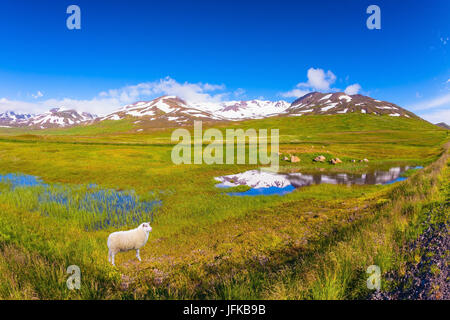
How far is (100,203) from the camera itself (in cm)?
1822

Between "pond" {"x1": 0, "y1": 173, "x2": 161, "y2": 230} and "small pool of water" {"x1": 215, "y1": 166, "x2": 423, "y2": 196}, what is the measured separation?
10.8 meters

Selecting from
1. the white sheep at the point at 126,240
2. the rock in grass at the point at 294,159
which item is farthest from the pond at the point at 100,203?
the rock in grass at the point at 294,159

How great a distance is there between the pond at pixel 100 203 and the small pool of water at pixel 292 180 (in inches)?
427

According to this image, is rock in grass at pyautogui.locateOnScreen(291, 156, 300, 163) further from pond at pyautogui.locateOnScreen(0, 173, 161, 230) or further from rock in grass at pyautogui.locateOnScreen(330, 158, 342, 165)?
pond at pyautogui.locateOnScreen(0, 173, 161, 230)

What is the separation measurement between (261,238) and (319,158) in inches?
1560

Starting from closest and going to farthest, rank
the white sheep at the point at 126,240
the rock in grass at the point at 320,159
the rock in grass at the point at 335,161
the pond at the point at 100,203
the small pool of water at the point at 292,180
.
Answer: the white sheep at the point at 126,240 < the pond at the point at 100,203 < the small pool of water at the point at 292,180 < the rock in grass at the point at 335,161 < the rock in grass at the point at 320,159

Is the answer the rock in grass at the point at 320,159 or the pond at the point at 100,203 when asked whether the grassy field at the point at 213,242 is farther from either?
the rock in grass at the point at 320,159

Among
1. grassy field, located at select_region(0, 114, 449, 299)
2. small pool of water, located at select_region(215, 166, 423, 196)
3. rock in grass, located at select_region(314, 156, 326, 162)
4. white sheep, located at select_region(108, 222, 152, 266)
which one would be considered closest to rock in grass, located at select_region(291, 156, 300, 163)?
rock in grass, located at select_region(314, 156, 326, 162)

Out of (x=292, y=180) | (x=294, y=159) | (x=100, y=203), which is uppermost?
(x=294, y=159)

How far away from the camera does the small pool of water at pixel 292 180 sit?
2569 cm

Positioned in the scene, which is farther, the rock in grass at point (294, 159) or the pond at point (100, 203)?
the rock in grass at point (294, 159)

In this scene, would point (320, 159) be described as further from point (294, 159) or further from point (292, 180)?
point (292, 180)

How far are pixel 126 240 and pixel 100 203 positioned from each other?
12809mm

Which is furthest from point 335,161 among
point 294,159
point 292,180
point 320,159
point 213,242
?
point 213,242
